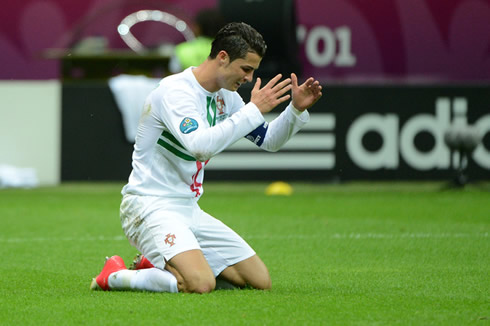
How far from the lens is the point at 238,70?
551 centimetres

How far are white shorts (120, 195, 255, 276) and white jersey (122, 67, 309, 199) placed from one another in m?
0.07

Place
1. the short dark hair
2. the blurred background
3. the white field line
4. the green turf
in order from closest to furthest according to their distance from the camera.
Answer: the green turf < the short dark hair < the white field line < the blurred background

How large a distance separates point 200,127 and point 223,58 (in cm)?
44

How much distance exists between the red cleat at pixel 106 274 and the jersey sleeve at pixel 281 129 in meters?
1.03

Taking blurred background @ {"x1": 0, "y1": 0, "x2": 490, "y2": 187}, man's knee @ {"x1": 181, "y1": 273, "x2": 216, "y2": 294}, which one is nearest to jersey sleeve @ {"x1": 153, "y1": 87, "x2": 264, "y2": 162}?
man's knee @ {"x1": 181, "y1": 273, "x2": 216, "y2": 294}

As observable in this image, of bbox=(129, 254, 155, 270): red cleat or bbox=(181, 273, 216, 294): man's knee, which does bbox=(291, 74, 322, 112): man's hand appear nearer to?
bbox=(181, 273, 216, 294): man's knee

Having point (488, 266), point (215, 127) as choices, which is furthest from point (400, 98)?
point (215, 127)

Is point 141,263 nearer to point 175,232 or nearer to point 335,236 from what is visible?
point 175,232

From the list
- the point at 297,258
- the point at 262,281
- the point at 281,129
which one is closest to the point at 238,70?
the point at 281,129

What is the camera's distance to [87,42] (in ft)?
49.5

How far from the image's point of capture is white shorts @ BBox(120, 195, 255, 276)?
5.52 metres

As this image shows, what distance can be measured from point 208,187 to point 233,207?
7.66 feet

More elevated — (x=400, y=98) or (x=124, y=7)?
(x=124, y=7)

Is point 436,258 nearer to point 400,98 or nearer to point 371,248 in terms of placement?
point 371,248
